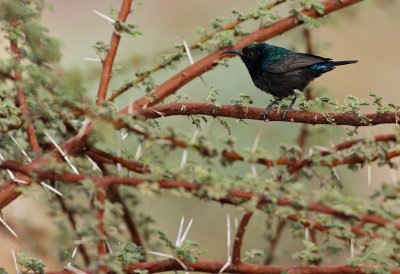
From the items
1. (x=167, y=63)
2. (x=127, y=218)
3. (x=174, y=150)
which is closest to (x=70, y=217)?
(x=127, y=218)

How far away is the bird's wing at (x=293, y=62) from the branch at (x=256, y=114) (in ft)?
5.29

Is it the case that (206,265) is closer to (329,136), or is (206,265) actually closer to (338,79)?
(329,136)

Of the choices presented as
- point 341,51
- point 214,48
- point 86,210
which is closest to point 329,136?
point 214,48

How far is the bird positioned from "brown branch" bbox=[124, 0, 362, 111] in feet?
1.31

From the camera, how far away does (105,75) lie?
159 inches

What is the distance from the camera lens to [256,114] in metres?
3.39

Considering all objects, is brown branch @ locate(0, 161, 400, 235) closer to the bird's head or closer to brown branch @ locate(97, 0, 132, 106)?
brown branch @ locate(97, 0, 132, 106)

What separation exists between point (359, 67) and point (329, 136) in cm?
380

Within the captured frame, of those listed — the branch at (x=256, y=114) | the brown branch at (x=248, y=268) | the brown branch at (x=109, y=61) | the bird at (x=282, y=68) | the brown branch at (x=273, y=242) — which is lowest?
the brown branch at (x=248, y=268)

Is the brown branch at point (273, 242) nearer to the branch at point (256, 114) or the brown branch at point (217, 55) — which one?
the brown branch at point (217, 55)

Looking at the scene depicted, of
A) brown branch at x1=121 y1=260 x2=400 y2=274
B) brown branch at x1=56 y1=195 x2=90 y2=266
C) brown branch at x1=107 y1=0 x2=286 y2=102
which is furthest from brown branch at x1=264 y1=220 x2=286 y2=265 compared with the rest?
brown branch at x1=121 y1=260 x2=400 y2=274

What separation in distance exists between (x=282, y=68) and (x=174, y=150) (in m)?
1.48

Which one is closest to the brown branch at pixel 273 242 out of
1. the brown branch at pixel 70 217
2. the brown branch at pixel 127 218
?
the brown branch at pixel 127 218

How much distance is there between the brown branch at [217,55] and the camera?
170 inches
